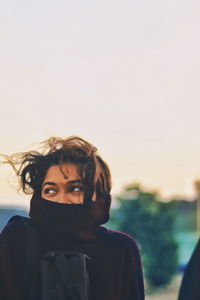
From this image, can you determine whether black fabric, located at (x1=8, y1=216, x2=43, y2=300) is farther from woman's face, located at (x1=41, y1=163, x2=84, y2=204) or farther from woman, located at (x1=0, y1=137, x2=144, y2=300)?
woman's face, located at (x1=41, y1=163, x2=84, y2=204)

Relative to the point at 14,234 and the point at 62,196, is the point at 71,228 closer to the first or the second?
the point at 62,196

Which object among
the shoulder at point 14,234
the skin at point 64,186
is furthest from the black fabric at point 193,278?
the shoulder at point 14,234

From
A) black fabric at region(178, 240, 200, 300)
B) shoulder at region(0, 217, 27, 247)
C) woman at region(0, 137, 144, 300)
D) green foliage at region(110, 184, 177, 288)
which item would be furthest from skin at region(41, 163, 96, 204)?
green foliage at region(110, 184, 177, 288)

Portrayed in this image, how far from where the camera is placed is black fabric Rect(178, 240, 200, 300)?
3.76m

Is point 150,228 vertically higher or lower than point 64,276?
higher

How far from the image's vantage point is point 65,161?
12.8ft

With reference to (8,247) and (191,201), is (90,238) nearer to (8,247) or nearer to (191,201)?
(8,247)

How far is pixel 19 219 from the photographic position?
378cm

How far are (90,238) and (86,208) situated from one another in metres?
0.18

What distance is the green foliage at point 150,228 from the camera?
1279 centimetres

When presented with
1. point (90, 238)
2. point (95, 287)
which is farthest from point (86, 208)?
point (95, 287)

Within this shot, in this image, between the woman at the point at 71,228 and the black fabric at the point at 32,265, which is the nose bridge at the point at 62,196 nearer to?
the woman at the point at 71,228

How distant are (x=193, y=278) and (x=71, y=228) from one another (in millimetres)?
767

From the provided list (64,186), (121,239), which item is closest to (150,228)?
(121,239)
